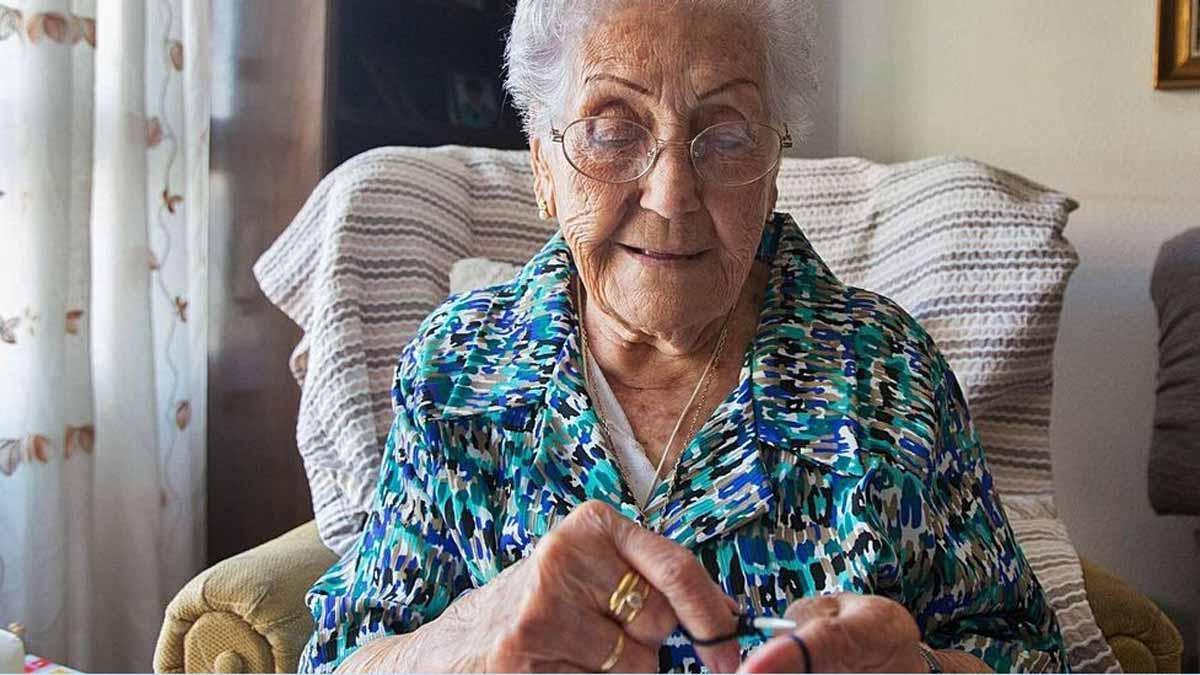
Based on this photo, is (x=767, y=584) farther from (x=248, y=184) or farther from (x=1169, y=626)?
(x=248, y=184)

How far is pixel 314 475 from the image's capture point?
1704 mm

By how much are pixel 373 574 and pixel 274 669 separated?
16.6 inches

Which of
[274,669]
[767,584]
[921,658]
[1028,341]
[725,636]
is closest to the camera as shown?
[725,636]

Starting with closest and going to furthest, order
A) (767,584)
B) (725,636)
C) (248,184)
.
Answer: (725,636) < (767,584) < (248,184)

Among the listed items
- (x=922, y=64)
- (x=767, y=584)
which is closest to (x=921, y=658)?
(x=767, y=584)

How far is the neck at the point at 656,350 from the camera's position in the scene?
47.2 inches

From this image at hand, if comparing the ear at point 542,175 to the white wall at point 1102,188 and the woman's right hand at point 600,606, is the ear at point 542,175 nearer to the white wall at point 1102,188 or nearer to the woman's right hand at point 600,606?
the woman's right hand at point 600,606

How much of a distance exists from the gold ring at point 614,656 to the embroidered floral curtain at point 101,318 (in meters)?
1.50

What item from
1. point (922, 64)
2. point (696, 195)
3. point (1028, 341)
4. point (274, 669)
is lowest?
point (274, 669)

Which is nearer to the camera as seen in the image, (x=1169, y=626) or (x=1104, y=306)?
(x=1169, y=626)

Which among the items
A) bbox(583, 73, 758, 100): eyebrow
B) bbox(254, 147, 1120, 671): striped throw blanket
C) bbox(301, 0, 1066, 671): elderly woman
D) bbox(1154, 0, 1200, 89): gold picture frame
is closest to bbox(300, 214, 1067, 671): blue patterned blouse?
bbox(301, 0, 1066, 671): elderly woman

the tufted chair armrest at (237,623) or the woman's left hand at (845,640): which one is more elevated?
the woman's left hand at (845,640)

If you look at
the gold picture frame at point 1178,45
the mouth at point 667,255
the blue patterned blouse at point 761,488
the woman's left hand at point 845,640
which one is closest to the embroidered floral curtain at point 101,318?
the blue patterned blouse at point 761,488

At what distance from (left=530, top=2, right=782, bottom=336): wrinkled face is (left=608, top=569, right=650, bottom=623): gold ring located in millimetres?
401
